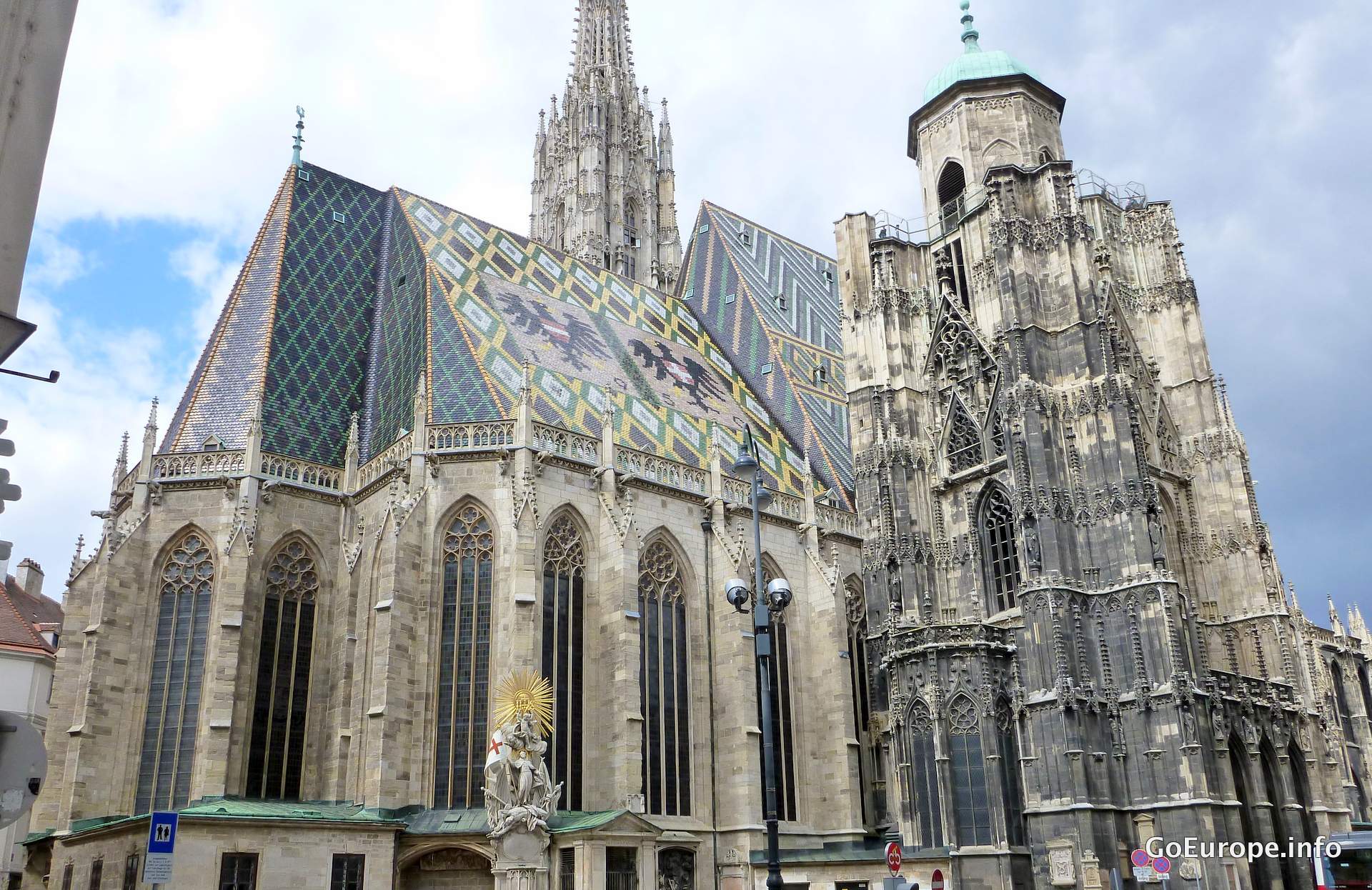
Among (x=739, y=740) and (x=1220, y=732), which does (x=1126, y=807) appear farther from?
(x=739, y=740)

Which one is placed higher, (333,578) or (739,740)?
(333,578)

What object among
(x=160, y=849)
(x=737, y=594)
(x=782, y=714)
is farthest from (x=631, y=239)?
(x=160, y=849)

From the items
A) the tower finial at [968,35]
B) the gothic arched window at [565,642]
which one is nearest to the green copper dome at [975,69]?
the tower finial at [968,35]

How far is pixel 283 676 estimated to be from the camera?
24.6 m

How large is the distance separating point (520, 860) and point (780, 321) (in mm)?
22657

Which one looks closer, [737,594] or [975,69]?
[737,594]

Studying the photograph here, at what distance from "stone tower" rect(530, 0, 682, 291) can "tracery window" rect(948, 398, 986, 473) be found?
74.5ft

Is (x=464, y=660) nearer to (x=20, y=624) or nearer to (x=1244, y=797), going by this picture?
(x=1244, y=797)

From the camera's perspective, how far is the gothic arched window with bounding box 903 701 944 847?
24125 millimetres

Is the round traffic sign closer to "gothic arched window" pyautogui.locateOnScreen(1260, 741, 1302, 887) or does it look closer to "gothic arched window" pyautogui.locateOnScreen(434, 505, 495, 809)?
"gothic arched window" pyautogui.locateOnScreen(434, 505, 495, 809)

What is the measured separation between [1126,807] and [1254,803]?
10.1 ft

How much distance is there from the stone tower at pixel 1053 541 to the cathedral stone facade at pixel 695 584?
0.09 metres

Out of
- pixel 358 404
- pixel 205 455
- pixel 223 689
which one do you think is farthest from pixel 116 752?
pixel 358 404

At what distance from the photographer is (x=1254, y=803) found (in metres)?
23.7
